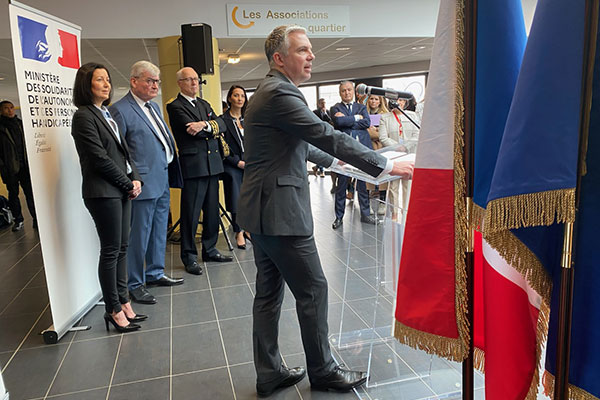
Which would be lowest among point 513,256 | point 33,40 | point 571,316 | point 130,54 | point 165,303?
point 165,303

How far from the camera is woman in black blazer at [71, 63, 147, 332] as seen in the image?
8.64ft

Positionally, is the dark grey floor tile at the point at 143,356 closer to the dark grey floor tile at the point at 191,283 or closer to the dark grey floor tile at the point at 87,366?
the dark grey floor tile at the point at 87,366

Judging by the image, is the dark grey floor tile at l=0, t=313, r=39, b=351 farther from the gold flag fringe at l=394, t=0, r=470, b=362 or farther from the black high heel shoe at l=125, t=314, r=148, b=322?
the gold flag fringe at l=394, t=0, r=470, b=362

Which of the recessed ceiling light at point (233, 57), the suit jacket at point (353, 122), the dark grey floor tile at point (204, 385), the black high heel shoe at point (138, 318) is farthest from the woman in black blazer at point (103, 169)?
the recessed ceiling light at point (233, 57)

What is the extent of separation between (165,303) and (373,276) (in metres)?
1.69

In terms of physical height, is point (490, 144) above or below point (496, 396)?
above

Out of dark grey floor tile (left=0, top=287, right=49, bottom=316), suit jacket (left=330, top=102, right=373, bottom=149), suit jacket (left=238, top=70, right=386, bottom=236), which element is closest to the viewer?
suit jacket (left=238, top=70, right=386, bottom=236)

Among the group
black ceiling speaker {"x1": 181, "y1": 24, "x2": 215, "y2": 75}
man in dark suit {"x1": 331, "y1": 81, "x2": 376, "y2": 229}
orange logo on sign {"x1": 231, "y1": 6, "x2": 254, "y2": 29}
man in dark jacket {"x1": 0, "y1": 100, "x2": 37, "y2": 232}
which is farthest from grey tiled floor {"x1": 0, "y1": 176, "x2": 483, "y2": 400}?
orange logo on sign {"x1": 231, "y1": 6, "x2": 254, "y2": 29}

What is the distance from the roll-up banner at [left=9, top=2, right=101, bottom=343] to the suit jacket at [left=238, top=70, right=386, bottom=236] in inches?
59.6

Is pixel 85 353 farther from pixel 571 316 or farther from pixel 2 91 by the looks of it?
pixel 2 91

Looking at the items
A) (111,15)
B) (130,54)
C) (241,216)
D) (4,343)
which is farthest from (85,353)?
(130,54)

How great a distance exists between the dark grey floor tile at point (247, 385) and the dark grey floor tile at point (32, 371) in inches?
38.0

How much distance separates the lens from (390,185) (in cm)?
210

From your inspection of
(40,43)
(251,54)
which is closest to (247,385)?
(40,43)
